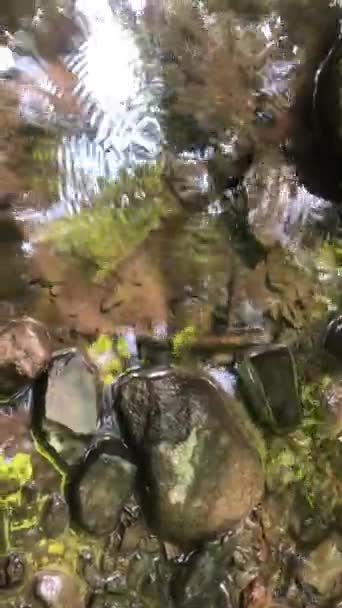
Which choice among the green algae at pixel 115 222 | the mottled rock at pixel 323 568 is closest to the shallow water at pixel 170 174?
the green algae at pixel 115 222

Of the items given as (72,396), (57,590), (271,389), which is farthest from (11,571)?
(271,389)

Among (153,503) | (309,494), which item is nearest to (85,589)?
(153,503)

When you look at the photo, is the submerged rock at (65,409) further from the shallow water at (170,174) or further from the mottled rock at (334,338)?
the mottled rock at (334,338)

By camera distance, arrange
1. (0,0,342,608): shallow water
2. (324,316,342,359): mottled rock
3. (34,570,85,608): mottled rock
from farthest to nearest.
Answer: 1. (324,316,342,359): mottled rock
2. (0,0,342,608): shallow water
3. (34,570,85,608): mottled rock

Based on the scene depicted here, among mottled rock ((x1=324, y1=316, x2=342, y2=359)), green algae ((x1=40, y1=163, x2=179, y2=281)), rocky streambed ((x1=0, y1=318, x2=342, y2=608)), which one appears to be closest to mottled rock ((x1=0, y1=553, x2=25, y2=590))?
rocky streambed ((x1=0, y1=318, x2=342, y2=608))

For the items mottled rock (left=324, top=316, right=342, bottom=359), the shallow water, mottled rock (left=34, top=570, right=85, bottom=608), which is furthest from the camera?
mottled rock (left=324, top=316, right=342, bottom=359)

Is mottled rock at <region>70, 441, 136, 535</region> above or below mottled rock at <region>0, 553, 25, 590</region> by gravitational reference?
above

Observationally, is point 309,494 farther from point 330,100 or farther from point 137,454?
point 330,100

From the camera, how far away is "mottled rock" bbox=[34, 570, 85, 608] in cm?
138

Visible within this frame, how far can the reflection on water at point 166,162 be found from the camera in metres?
1.53

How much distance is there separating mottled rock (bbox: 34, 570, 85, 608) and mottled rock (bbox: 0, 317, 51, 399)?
0.33 m

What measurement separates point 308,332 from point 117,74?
670 millimetres

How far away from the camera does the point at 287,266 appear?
1638 millimetres

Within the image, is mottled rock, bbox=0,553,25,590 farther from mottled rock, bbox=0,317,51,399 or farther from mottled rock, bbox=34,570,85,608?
mottled rock, bbox=0,317,51,399
